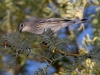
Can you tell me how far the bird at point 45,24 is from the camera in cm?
352

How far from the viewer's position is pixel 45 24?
392 centimetres

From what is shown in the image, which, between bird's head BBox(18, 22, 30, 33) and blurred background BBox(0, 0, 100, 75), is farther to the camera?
bird's head BBox(18, 22, 30, 33)

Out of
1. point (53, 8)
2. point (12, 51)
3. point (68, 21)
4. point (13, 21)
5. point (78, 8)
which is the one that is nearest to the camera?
point (12, 51)

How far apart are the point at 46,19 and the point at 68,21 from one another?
1.46 feet

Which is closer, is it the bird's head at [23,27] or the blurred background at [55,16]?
the blurred background at [55,16]

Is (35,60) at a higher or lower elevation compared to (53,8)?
lower

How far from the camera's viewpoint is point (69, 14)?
369cm

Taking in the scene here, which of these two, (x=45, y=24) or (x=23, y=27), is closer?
(x=45, y=24)

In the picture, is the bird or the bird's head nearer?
the bird

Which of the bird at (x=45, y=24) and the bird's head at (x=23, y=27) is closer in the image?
the bird at (x=45, y=24)

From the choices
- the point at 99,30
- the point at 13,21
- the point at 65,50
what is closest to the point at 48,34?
the point at 65,50

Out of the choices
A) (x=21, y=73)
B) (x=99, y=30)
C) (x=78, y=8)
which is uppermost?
(x=78, y=8)

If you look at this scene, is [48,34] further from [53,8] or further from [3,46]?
[53,8]

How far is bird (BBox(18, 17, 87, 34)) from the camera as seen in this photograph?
3.52 m
